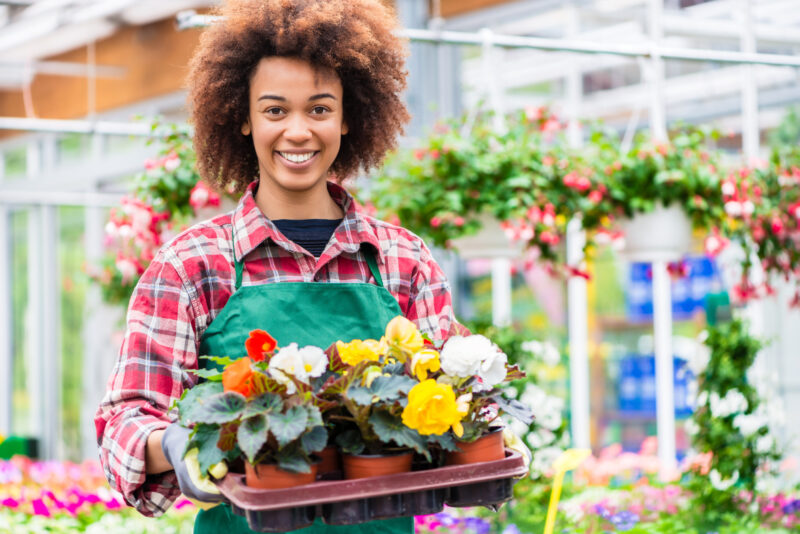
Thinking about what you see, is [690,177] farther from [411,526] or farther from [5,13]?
[5,13]

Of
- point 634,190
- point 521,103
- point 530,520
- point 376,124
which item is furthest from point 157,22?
point 376,124

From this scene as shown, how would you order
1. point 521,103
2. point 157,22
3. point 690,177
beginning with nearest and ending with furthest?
point 690,177
point 521,103
point 157,22

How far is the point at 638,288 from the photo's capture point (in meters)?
5.63

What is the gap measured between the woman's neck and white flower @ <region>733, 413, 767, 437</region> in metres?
2.79

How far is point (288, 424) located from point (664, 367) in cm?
456

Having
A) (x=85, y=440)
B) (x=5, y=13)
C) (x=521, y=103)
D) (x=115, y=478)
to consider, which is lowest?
(x=85, y=440)

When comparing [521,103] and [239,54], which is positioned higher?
[521,103]

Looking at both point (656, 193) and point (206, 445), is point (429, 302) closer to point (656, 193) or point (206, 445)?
point (206, 445)

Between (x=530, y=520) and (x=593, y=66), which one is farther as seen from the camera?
(x=593, y=66)

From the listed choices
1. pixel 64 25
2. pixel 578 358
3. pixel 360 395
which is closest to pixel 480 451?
pixel 360 395

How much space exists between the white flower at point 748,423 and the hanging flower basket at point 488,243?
1.05 m

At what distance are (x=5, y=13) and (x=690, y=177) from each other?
15.0ft

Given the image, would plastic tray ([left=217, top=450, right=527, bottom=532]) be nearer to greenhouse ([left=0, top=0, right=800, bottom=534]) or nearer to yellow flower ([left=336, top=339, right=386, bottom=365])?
greenhouse ([left=0, top=0, right=800, bottom=534])

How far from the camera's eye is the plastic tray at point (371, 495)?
105cm
